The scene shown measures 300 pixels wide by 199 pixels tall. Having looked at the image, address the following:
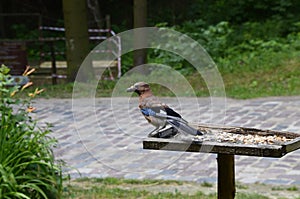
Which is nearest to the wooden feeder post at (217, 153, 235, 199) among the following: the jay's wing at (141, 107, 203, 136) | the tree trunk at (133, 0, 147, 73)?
the jay's wing at (141, 107, 203, 136)

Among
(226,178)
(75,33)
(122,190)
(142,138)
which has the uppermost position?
(75,33)

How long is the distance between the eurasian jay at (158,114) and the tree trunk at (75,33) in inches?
349

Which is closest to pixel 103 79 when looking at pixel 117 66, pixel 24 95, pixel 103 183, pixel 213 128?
pixel 117 66

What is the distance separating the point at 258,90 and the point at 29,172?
309 inches

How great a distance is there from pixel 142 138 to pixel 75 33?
6.11m

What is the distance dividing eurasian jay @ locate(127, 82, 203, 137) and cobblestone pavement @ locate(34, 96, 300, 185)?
100 centimetres

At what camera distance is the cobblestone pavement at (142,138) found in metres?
6.70

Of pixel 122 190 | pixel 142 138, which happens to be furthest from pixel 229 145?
pixel 142 138

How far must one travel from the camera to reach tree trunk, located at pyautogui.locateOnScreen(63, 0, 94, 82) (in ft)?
42.8

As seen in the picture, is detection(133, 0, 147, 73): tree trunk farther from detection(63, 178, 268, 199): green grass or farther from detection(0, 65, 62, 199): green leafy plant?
detection(0, 65, 62, 199): green leafy plant

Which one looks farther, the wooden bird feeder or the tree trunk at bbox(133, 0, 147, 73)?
the tree trunk at bbox(133, 0, 147, 73)

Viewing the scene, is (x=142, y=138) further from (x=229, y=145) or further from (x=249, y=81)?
(x=249, y=81)

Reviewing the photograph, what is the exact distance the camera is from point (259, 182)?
20.5ft

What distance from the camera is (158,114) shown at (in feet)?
13.4
